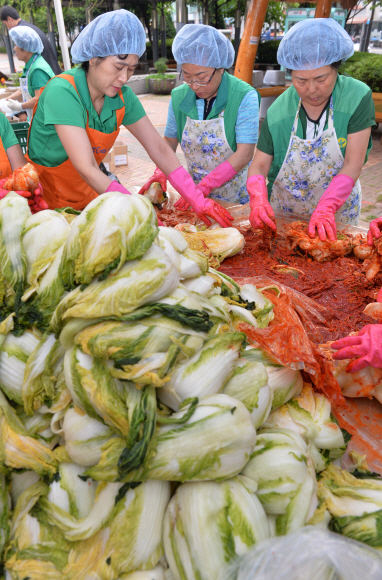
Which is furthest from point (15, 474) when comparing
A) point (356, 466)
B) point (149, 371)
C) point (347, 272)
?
point (347, 272)

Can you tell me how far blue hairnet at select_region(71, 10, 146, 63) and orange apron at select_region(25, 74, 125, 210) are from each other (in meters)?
0.48

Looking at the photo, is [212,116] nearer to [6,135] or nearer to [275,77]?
[6,135]

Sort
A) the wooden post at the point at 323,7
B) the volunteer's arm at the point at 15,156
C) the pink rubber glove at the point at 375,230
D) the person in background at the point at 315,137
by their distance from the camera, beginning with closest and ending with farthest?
the pink rubber glove at the point at 375,230, the person in background at the point at 315,137, the volunteer's arm at the point at 15,156, the wooden post at the point at 323,7

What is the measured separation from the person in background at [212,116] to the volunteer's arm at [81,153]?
81cm

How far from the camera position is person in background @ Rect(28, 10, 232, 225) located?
2705 mm

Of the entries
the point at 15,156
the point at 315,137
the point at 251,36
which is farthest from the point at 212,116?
the point at 251,36

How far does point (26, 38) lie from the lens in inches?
243

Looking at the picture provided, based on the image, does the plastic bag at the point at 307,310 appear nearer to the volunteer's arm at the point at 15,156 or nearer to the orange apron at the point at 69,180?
the orange apron at the point at 69,180

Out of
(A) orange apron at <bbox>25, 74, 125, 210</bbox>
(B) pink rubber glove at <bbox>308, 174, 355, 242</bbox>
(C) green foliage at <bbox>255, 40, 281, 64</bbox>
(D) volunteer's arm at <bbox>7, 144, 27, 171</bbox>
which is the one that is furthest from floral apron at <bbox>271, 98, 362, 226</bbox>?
(C) green foliage at <bbox>255, 40, 281, 64</bbox>

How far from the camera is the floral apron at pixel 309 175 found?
11.0 ft

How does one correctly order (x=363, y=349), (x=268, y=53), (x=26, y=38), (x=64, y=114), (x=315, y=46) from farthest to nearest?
(x=268, y=53)
(x=26, y=38)
(x=315, y=46)
(x=64, y=114)
(x=363, y=349)

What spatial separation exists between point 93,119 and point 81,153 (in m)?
0.44

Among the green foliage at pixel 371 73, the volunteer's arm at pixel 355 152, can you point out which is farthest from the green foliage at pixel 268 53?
the volunteer's arm at pixel 355 152

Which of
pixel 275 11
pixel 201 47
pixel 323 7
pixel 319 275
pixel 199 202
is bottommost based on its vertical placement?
pixel 319 275
